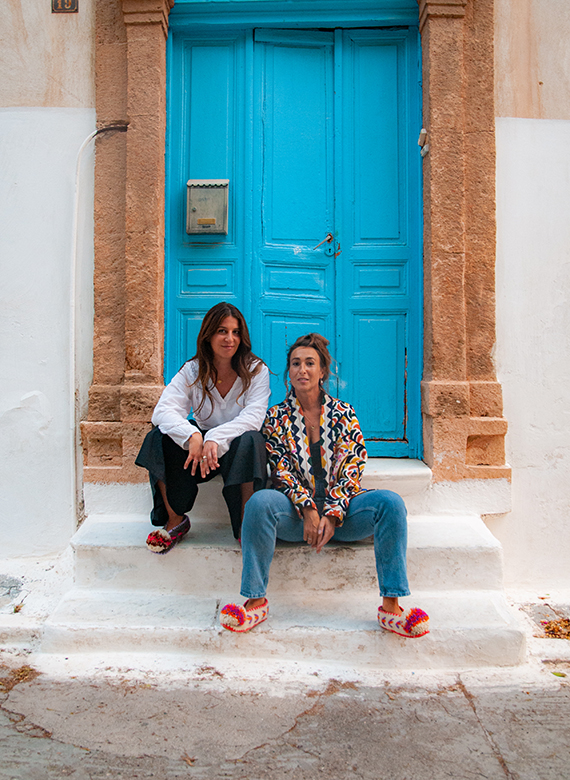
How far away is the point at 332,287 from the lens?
12.3 ft

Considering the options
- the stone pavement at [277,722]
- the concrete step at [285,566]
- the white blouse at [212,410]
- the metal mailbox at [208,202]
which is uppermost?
the metal mailbox at [208,202]

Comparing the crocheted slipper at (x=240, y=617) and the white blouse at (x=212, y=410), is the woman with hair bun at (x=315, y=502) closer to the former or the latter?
the crocheted slipper at (x=240, y=617)

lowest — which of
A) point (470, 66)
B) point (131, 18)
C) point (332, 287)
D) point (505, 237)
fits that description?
point (332, 287)

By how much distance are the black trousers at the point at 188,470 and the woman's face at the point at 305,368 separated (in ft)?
1.09

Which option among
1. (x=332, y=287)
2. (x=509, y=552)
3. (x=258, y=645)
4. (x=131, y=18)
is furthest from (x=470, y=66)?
(x=258, y=645)

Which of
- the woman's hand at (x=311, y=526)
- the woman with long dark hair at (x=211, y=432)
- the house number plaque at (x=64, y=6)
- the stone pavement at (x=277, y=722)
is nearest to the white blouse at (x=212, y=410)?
the woman with long dark hair at (x=211, y=432)

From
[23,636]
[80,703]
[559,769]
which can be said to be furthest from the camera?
[23,636]

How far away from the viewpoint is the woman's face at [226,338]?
299 cm

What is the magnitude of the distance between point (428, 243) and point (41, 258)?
239 cm

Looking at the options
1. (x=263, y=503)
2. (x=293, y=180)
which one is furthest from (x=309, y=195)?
(x=263, y=503)

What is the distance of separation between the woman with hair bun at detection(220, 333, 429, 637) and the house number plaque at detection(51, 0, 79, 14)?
265 cm

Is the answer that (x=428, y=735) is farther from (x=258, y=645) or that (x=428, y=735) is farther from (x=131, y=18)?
(x=131, y=18)

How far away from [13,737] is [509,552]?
271cm

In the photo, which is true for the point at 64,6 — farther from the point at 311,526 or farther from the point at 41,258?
the point at 311,526
